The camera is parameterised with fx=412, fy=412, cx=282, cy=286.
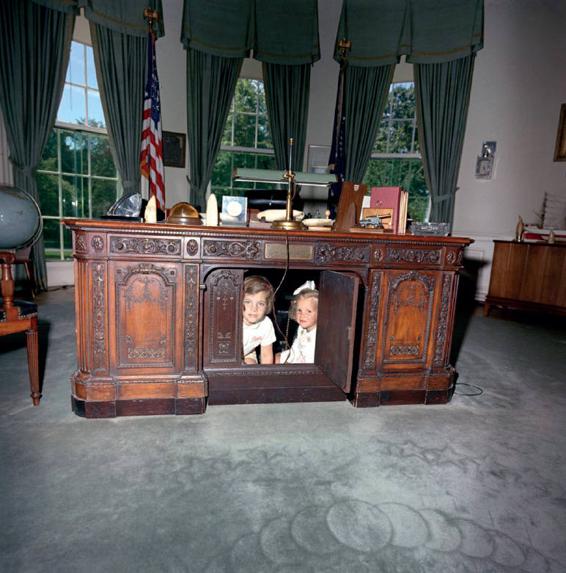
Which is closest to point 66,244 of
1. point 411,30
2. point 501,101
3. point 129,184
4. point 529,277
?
point 129,184

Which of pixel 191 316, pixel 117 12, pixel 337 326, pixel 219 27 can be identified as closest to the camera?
pixel 191 316

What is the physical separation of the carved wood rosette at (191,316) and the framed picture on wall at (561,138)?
5765 millimetres

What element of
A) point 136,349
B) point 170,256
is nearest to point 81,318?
point 136,349

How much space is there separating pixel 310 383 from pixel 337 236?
3.04ft

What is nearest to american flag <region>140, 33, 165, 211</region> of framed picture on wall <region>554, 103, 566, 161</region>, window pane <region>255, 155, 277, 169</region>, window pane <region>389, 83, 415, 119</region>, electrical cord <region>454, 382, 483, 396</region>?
window pane <region>255, 155, 277, 169</region>

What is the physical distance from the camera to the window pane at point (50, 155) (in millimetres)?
5688

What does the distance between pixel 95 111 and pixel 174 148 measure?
1.19 meters

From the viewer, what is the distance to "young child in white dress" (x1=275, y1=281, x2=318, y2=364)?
294 cm

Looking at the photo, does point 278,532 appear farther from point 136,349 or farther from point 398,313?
point 398,313

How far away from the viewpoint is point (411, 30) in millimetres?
6234

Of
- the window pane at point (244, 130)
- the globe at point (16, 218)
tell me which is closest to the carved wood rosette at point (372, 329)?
the globe at point (16, 218)

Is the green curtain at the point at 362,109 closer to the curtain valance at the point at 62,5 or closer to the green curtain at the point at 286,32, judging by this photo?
the green curtain at the point at 286,32

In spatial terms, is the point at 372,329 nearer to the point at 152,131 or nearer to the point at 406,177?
the point at 152,131

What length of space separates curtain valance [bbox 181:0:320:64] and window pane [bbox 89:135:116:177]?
1.89 m
